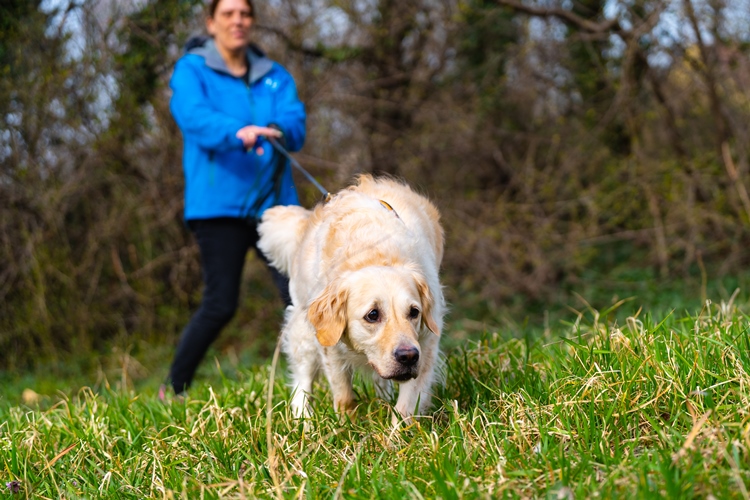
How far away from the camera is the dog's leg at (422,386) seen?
2963 millimetres

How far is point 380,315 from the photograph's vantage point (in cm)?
277

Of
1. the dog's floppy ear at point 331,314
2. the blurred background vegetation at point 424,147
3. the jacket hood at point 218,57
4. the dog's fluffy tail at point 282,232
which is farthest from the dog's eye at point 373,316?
the blurred background vegetation at point 424,147

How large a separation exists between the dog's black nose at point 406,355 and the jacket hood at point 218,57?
2290mm

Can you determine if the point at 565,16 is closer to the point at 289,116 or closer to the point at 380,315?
the point at 289,116

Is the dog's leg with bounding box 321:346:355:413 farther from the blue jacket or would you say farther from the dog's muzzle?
the blue jacket

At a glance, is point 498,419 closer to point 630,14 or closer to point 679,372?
point 679,372

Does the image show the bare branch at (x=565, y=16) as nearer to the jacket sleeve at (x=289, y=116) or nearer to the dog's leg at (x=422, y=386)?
the jacket sleeve at (x=289, y=116)

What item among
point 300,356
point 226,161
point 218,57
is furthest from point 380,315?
point 218,57

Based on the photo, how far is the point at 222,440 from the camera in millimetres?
→ 2904

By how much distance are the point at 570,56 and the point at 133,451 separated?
7.40 m

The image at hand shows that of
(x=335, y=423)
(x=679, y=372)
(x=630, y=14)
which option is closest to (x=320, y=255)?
(x=335, y=423)

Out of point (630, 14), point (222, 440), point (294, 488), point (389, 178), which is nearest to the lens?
point (294, 488)

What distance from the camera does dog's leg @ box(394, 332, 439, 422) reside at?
296 cm

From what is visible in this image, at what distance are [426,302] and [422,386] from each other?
368mm
